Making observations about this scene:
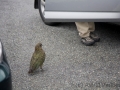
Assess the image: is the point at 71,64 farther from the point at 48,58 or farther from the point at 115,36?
the point at 115,36

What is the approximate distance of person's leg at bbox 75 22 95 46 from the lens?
13.2 ft

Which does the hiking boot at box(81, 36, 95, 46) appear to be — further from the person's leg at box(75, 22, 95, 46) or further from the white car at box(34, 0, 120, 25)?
the white car at box(34, 0, 120, 25)

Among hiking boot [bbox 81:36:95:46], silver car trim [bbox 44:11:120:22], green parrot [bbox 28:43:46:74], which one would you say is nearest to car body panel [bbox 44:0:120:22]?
silver car trim [bbox 44:11:120:22]

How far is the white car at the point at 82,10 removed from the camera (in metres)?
3.33

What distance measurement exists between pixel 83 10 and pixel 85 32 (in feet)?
2.53

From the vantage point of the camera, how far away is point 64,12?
340cm

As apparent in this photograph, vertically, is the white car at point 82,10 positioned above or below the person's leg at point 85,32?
above

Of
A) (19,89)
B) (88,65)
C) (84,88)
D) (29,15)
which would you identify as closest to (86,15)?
(88,65)

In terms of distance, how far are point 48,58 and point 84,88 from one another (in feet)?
2.81

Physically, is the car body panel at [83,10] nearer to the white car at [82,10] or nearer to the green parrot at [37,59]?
the white car at [82,10]

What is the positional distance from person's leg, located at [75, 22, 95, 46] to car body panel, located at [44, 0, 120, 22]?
1.93 feet

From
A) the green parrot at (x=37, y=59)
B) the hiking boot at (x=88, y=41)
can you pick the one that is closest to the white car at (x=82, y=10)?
the green parrot at (x=37, y=59)

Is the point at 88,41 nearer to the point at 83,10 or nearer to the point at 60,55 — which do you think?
the point at 60,55

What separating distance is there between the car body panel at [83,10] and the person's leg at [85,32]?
23.2 inches
